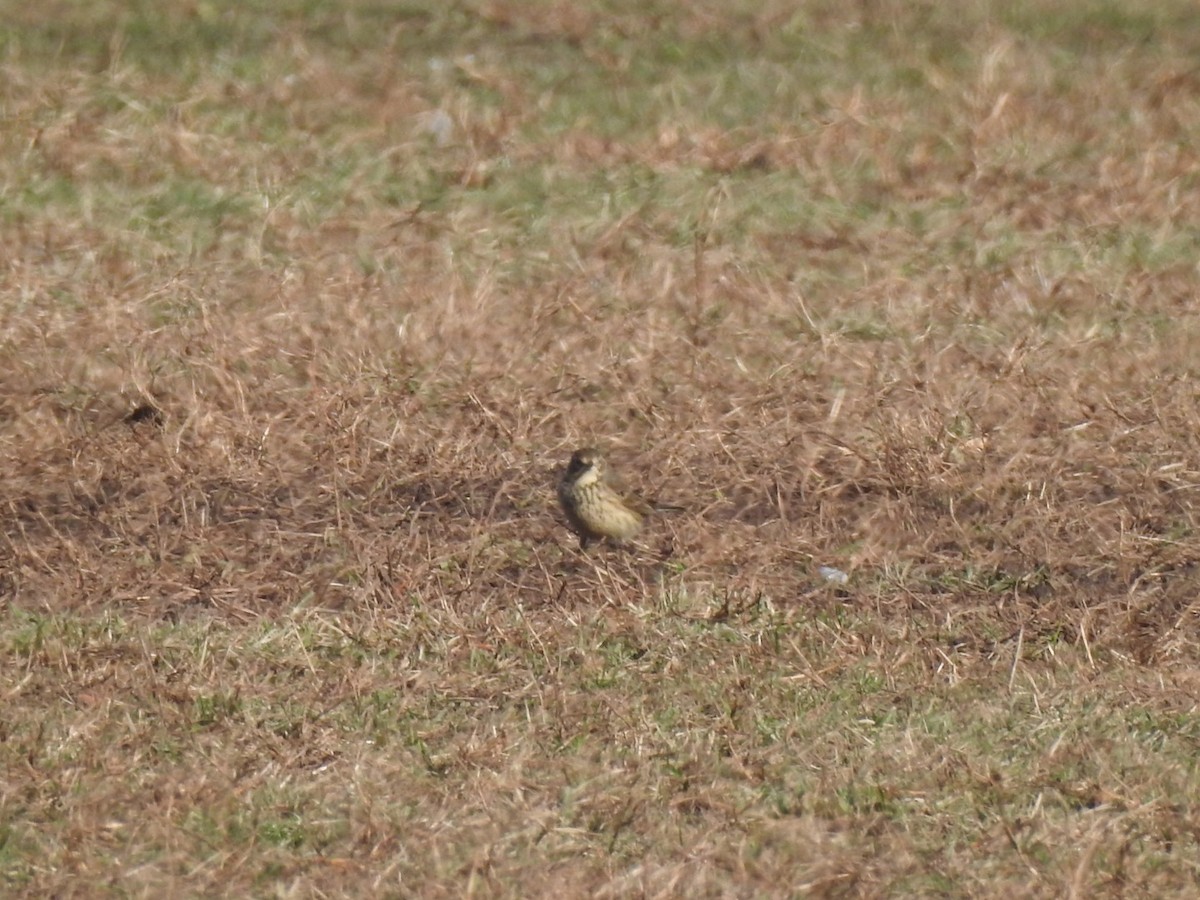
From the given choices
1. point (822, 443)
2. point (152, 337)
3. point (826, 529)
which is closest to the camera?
point (826, 529)

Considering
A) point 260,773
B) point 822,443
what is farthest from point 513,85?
→ point 260,773

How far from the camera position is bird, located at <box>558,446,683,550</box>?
7.31 metres

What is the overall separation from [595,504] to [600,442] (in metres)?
1.06

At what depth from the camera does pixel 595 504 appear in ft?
24.0

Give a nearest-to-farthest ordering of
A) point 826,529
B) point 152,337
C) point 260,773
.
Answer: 1. point 260,773
2. point 826,529
3. point 152,337

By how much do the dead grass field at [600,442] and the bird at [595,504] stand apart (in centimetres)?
10

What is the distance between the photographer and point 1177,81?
12.1 m

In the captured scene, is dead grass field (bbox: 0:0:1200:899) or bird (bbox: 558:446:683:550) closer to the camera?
dead grass field (bbox: 0:0:1200:899)

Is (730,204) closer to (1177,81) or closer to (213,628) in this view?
(1177,81)

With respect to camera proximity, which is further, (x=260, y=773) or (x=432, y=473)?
(x=432, y=473)

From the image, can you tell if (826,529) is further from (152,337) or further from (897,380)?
(152,337)

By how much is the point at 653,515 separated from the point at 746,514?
1.12 ft

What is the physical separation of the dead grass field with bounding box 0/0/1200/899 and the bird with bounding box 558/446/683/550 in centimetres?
10

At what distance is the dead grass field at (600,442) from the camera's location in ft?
18.0
